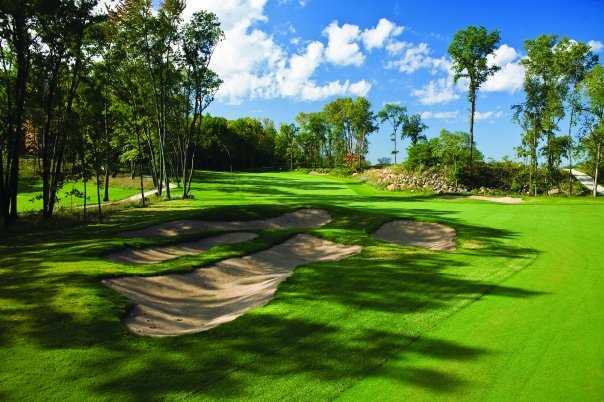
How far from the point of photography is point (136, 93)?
41.2 metres

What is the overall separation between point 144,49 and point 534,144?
142ft

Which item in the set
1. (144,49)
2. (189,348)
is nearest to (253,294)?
(189,348)

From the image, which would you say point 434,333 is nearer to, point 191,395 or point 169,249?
point 191,395

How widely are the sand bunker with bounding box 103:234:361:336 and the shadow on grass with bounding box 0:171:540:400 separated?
499 millimetres

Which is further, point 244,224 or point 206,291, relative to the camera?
point 244,224

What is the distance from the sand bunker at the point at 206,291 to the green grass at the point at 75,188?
29.6 m

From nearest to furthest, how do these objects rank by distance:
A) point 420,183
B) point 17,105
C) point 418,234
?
point 17,105
point 418,234
point 420,183

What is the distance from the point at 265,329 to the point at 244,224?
14968 millimetres

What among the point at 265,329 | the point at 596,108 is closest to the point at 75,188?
the point at 265,329

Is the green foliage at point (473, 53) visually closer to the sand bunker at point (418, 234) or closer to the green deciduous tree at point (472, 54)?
the green deciduous tree at point (472, 54)

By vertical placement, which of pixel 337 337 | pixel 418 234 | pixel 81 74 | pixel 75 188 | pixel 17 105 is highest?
pixel 81 74

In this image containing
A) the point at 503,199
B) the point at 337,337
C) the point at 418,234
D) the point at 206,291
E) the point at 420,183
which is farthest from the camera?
the point at 420,183

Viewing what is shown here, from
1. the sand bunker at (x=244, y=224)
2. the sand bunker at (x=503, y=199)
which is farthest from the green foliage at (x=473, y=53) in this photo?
the sand bunker at (x=244, y=224)

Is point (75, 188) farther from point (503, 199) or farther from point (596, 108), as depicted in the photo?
point (596, 108)
